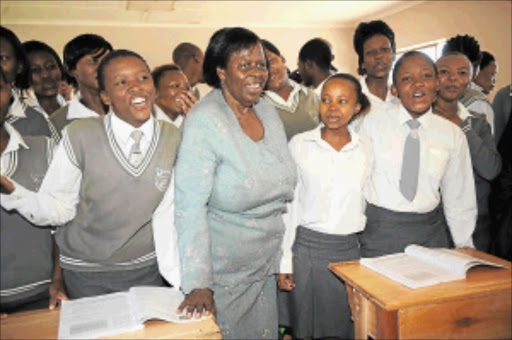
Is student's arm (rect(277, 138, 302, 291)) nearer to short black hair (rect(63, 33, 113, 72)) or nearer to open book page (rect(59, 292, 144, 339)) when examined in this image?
open book page (rect(59, 292, 144, 339))

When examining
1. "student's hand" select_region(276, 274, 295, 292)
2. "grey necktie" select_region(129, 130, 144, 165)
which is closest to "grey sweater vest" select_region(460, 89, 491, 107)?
"student's hand" select_region(276, 274, 295, 292)

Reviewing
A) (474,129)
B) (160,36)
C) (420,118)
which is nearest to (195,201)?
(420,118)

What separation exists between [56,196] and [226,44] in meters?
0.85

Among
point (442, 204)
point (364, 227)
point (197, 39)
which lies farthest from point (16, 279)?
point (197, 39)

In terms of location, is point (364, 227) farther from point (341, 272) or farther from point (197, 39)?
point (197, 39)

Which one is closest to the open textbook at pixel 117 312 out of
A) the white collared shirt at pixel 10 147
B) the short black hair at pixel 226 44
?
the white collared shirt at pixel 10 147

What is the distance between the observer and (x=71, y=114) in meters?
2.10

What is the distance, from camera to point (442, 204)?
209 centimetres

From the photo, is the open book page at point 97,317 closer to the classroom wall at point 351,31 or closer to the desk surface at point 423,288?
the desk surface at point 423,288

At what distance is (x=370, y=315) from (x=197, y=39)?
28.2ft

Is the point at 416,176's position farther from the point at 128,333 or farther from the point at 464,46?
the point at 464,46

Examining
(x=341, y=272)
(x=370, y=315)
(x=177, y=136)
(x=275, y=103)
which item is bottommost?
(x=370, y=315)

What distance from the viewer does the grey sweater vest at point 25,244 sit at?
1407 millimetres

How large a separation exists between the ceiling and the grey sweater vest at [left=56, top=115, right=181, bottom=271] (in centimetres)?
648
